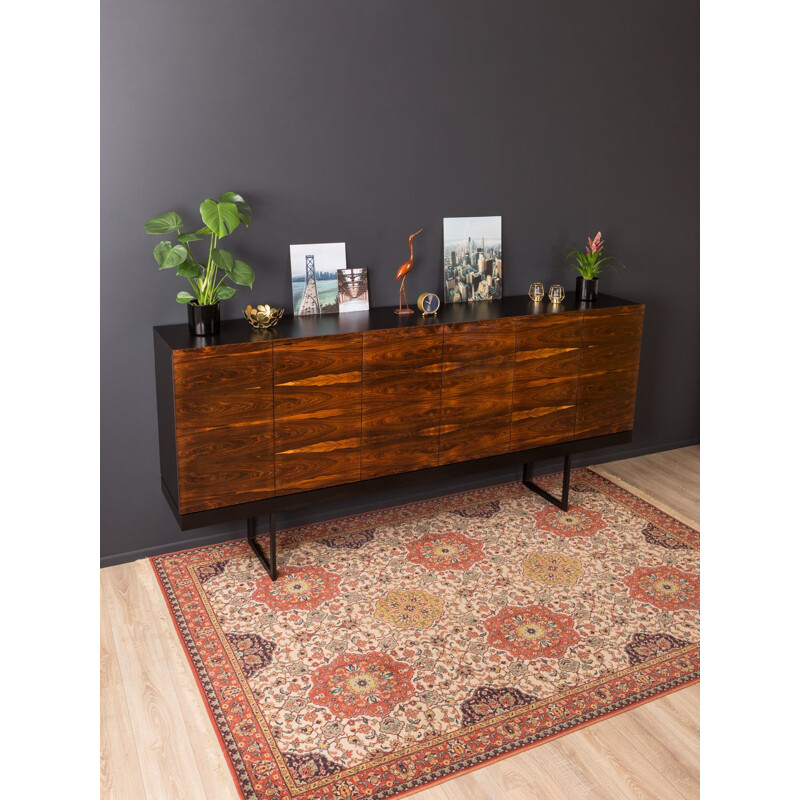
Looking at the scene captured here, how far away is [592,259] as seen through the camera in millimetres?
3865

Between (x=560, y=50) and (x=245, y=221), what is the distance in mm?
1888

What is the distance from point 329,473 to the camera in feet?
10.6

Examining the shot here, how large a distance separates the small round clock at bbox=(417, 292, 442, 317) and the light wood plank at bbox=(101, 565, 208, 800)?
1695mm

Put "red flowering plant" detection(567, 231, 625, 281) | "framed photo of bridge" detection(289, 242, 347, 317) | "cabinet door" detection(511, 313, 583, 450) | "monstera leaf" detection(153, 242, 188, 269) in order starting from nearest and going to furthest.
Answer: "monstera leaf" detection(153, 242, 188, 269)
"framed photo of bridge" detection(289, 242, 347, 317)
"cabinet door" detection(511, 313, 583, 450)
"red flowering plant" detection(567, 231, 625, 281)

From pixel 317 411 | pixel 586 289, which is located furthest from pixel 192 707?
pixel 586 289

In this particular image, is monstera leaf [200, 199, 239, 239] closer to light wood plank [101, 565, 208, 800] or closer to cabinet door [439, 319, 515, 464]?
cabinet door [439, 319, 515, 464]

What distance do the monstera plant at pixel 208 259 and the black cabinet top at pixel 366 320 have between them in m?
0.10

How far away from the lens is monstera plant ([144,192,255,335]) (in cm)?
288

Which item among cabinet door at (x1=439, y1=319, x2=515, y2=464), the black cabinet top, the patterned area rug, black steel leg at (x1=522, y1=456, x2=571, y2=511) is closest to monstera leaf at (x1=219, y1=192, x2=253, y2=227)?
the black cabinet top

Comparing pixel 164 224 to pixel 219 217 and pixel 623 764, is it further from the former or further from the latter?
pixel 623 764

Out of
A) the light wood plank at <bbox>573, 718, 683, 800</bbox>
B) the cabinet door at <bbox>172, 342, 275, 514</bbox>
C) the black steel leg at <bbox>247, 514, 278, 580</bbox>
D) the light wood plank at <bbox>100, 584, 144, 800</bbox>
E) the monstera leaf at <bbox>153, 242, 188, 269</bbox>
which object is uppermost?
the monstera leaf at <bbox>153, 242, 188, 269</bbox>

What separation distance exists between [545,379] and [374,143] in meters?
1.34

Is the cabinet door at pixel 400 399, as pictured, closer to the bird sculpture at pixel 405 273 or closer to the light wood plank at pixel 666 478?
the bird sculpture at pixel 405 273
